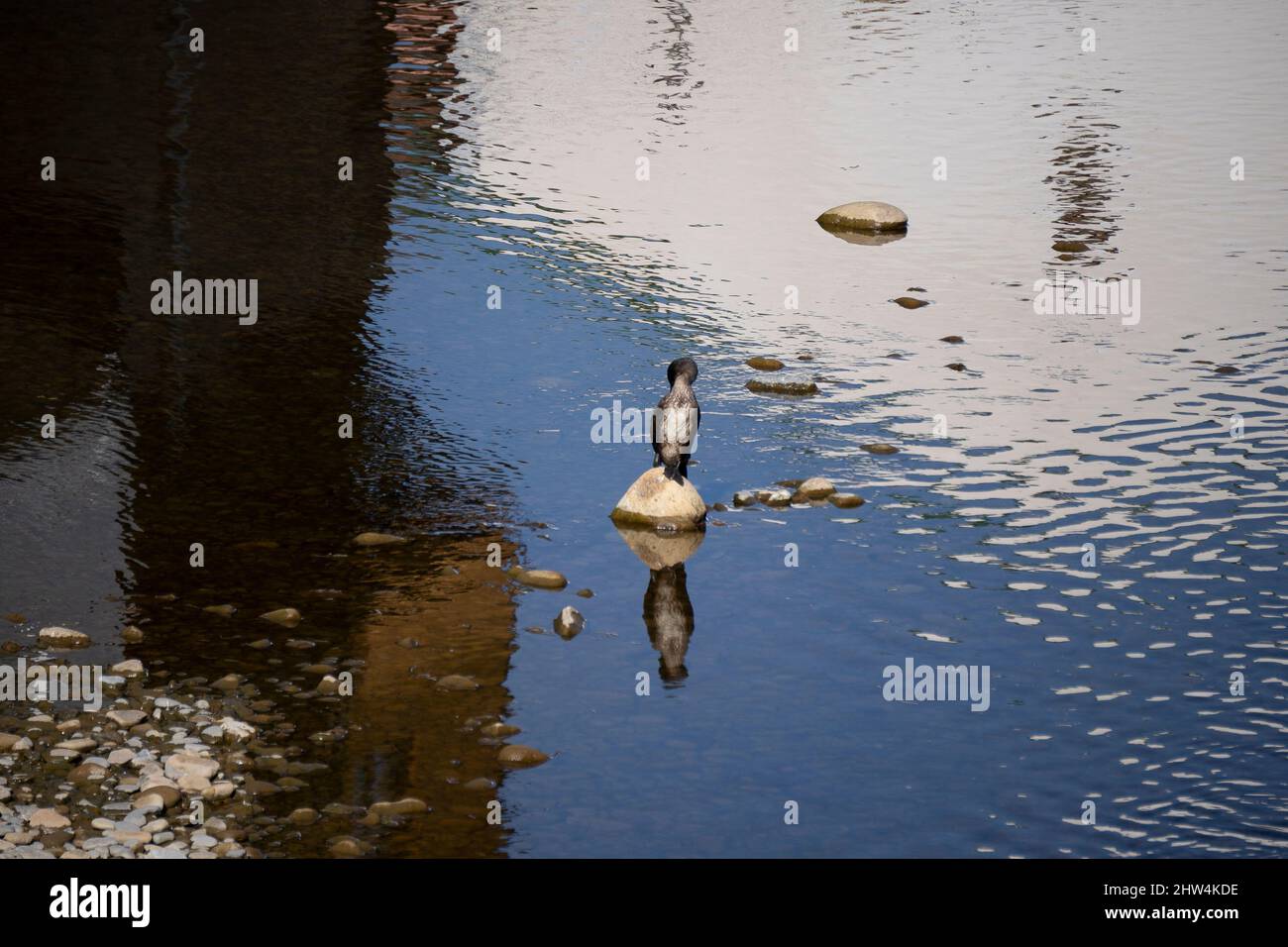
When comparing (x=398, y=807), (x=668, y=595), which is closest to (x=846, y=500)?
(x=668, y=595)

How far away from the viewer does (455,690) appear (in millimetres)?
10547

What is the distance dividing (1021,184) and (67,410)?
14.9 meters

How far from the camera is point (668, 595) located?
12.1 metres

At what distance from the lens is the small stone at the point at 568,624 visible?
11430 millimetres

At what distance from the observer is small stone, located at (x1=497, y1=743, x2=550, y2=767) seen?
32.1ft

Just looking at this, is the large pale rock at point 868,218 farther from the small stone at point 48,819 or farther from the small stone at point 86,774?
the small stone at point 48,819

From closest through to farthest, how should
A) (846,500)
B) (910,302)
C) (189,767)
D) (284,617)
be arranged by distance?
Answer: (189,767) < (284,617) < (846,500) < (910,302)

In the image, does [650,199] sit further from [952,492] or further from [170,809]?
[170,809]

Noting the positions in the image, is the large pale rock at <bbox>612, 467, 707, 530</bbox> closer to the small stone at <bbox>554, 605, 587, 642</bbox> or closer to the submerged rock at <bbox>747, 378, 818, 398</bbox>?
the small stone at <bbox>554, 605, 587, 642</bbox>

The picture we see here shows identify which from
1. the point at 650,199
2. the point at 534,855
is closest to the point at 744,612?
the point at 534,855

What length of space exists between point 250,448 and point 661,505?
3.91 m

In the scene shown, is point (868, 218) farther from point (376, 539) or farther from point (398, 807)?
point (398, 807)

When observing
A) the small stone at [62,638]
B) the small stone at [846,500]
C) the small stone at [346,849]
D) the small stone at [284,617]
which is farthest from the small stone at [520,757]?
the small stone at [846,500]

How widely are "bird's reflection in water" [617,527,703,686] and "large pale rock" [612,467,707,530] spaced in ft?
0.29
